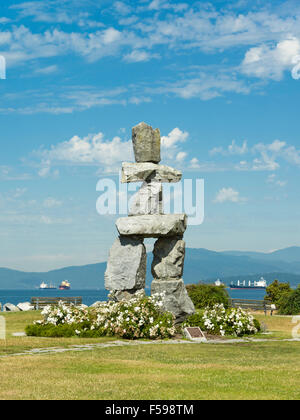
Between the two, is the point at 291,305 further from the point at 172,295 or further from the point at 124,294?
the point at 124,294

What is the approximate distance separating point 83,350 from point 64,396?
5.57 meters

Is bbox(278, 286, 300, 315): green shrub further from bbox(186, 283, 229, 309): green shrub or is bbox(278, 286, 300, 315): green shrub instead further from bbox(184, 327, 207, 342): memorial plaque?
bbox(184, 327, 207, 342): memorial plaque

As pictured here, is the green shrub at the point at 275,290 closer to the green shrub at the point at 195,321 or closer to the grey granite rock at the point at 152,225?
the green shrub at the point at 195,321

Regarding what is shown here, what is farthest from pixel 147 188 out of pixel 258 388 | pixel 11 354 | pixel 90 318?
pixel 258 388

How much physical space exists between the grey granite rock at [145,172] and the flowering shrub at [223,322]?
15.6 ft

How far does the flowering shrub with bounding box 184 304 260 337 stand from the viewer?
19.0m

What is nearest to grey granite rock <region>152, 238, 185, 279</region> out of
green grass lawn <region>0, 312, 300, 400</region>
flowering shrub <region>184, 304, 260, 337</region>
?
flowering shrub <region>184, 304, 260, 337</region>

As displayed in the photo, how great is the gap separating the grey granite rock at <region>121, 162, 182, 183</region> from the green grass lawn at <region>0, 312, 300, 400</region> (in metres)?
6.08

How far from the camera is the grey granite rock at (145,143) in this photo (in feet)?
65.4

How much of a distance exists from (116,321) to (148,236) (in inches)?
119

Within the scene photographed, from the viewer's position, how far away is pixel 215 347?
1566cm

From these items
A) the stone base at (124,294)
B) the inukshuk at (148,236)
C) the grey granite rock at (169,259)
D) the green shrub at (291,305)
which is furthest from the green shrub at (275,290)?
the stone base at (124,294)

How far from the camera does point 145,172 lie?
1952 centimetres

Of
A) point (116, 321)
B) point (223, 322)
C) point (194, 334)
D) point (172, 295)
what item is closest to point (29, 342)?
point (116, 321)
